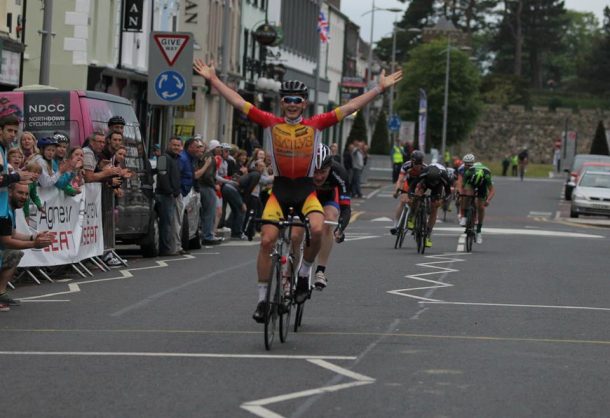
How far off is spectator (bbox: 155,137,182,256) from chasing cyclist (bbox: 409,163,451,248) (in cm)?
419

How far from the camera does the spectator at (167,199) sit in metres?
24.3

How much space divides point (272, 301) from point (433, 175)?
14.3 metres

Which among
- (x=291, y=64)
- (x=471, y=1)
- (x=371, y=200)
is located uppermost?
(x=471, y=1)

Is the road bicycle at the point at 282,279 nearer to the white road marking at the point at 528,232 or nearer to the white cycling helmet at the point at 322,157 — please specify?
the white cycling helmet at the point at 322,157

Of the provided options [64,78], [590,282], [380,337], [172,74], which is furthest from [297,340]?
[64,78]

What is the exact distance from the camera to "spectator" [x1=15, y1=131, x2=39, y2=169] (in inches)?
720

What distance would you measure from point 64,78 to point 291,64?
3949 cm

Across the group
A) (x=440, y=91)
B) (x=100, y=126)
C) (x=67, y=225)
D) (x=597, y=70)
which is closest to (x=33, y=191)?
(x=67, y=225)

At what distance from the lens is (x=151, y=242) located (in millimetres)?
24047

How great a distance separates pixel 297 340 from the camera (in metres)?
13.1

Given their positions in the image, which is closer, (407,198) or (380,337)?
(380,337)

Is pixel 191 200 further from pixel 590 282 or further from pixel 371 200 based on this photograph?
pixel 371 200

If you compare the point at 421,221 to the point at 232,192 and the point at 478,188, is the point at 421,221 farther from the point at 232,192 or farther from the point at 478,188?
the point at 232,192

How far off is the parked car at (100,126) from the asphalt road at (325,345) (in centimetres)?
88
